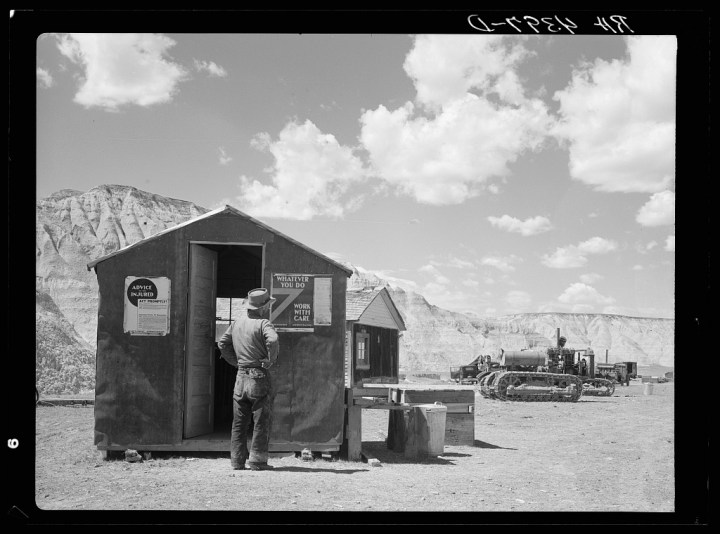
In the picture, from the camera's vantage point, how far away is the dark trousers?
29.8 ft

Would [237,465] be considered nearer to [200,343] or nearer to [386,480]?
[386,480]

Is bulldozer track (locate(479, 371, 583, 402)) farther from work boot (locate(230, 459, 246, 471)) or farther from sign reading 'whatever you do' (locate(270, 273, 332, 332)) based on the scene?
work boot (locate(230, 459, 246, 471))

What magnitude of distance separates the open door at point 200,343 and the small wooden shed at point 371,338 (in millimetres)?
17024

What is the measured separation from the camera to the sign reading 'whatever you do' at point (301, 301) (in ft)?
32.7

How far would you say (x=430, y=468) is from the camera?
379 inches

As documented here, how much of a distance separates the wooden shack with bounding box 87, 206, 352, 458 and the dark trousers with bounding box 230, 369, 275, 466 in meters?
0.64

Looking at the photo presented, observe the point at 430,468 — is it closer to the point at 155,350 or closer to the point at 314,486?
the point at 314,486

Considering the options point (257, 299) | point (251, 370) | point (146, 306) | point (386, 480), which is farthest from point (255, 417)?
point (146, 306)

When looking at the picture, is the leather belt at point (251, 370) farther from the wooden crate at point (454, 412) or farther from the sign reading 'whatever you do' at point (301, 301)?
the wooden crate at point (454, 412)

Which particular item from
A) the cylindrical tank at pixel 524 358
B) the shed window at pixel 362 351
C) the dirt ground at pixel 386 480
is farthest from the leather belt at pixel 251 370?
the cylindrical tank at pixel 524 358

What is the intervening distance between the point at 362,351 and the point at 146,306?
70.1 ft
